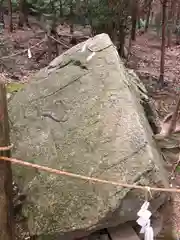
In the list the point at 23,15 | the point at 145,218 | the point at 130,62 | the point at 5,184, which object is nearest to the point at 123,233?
the point at 145,218

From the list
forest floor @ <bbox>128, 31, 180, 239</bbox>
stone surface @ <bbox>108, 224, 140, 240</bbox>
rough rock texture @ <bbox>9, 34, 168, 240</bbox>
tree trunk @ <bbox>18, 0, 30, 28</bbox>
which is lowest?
forest floor @ <bbox>128, 31, 180, 239</bbox>

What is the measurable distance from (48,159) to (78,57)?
1.60m

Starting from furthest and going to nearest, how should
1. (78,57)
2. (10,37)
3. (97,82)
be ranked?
(10,37)
(78,57)
(97,82)

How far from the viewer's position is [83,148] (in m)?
3.55

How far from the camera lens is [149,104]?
5.05m

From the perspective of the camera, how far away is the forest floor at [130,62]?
8562mm

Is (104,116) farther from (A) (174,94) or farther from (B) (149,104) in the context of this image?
(A) (174,94)

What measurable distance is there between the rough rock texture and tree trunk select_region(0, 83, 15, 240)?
74 cm

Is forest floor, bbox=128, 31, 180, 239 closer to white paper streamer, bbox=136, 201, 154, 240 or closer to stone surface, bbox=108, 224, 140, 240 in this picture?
stone surface, bbox=108, 224, 140, 240

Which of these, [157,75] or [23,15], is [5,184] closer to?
[157,75]

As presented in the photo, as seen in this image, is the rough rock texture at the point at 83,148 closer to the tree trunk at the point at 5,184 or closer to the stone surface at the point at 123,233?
the stone surface at the point at 123,233

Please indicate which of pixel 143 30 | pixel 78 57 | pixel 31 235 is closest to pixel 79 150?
pixel 31 235

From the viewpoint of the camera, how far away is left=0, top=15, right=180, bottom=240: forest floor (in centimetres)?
856

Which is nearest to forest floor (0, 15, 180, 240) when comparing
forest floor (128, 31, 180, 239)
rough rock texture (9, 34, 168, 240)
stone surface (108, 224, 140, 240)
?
forest floor (128, 31, 180, 239)
